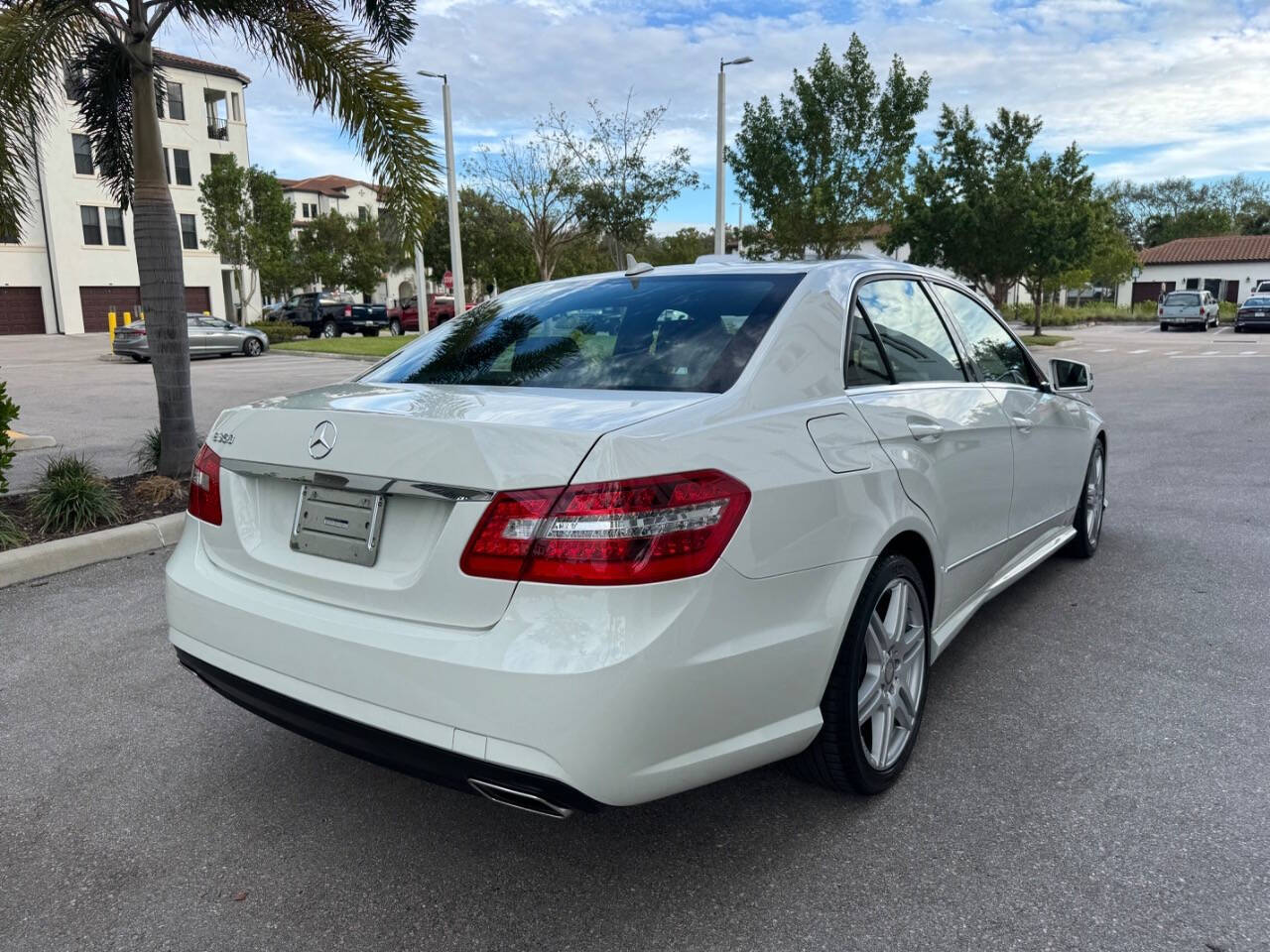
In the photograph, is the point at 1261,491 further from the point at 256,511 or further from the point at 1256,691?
the point at 256,511

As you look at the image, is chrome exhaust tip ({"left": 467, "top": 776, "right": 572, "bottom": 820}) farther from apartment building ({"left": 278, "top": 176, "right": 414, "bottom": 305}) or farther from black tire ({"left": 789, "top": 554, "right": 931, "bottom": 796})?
apartment building ({"left": 278, "top": 176, "right": 414, "bottom": 305})

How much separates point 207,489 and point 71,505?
387 centimetres

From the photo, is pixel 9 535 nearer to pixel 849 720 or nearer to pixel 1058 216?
pixel 849 720

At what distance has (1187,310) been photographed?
43312mm

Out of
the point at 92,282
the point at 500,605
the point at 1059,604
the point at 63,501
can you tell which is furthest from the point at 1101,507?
the point at 92,282

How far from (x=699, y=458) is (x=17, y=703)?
3031 mm

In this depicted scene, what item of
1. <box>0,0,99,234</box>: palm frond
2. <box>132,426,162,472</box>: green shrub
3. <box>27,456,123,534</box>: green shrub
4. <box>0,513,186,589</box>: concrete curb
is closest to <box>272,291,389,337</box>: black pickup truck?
<box>0,0,99,234</box>: palm frond

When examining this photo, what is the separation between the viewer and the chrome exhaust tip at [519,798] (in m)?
2.13

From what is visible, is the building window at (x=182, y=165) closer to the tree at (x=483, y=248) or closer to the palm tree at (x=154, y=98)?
the tree at (x=483, y=248)

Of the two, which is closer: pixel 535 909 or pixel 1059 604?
pixel 535 909

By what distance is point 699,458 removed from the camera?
7.32 feet

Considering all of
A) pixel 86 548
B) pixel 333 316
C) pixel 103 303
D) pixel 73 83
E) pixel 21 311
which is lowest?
pixel 86 548

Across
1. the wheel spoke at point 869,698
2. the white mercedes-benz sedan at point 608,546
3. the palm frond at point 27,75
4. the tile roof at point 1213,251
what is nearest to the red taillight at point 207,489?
the white mercedes-benz sedan at point 608,546

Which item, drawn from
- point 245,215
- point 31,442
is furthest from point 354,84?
point 245,215
